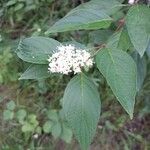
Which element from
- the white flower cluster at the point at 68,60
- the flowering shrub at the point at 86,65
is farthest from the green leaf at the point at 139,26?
the white flower cluster at the point at 68,60

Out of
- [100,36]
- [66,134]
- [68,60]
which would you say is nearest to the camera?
[68,60]

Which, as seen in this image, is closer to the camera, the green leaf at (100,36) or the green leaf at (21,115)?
the green leaf at (100,36)

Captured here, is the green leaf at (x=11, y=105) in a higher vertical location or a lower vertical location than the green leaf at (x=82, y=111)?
lower

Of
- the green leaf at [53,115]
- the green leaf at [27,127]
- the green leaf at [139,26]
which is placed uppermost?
the green leaf at [139,26]

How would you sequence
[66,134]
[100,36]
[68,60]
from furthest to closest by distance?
[66,134] < [100,36] < [68,60]

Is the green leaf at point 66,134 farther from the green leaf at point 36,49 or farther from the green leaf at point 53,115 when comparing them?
the green leaf at point 36,49

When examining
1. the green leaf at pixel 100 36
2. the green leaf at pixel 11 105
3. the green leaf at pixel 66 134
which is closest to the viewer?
the green leaf at pixel 100 36

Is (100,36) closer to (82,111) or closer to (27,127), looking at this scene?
(82,111)

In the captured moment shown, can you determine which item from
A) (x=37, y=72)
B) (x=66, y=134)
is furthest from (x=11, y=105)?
(x=37, y=72)
